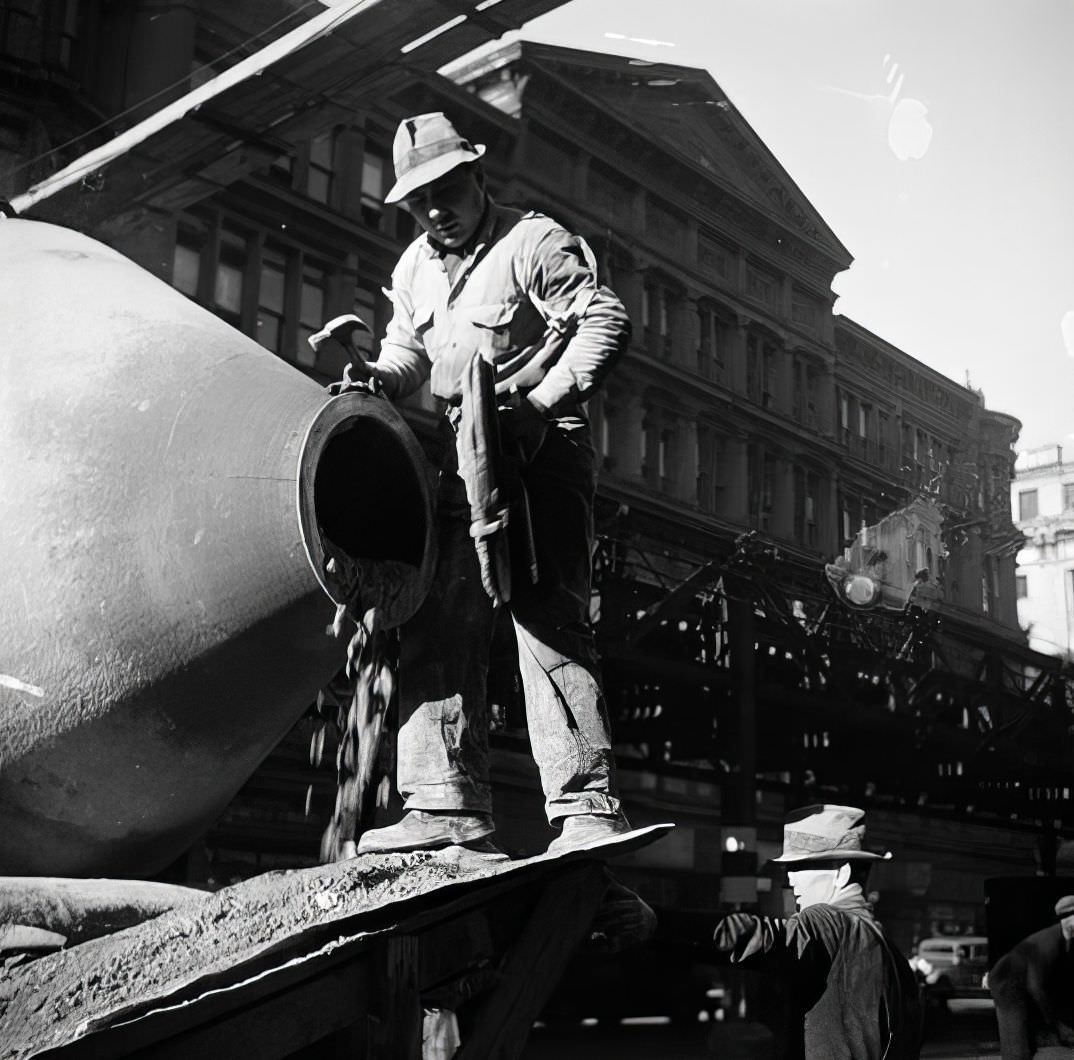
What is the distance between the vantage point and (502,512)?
355 centimetres

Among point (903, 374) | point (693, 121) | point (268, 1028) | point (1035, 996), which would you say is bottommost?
point (1035, 996)

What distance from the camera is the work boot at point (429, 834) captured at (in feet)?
12.0

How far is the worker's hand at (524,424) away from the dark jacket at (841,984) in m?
1.44

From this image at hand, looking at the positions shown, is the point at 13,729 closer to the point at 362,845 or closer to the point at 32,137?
the point at 362,845

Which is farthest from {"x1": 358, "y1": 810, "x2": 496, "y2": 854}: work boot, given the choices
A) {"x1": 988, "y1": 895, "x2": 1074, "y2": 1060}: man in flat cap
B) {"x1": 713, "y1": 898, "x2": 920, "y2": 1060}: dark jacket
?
{"x1": 988, "y1": 895, "x2": 1074, "y2": 1060}: man in flat cap

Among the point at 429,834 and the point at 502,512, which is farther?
the point at 429,834

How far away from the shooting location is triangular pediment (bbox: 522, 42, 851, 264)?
14695 millimetres

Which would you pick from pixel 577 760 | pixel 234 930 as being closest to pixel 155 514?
pixel 234 930

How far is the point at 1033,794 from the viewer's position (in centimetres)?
1482

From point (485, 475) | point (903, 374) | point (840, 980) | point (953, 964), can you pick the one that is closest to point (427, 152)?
point (485, 475)

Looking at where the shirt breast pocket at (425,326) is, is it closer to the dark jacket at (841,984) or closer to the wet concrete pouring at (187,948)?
the wet concrete pouring at (187,948)

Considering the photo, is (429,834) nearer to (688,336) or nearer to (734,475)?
(734,475)

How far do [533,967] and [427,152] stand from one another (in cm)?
221

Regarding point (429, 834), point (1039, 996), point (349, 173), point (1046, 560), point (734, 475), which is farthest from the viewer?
point (349, 173)
